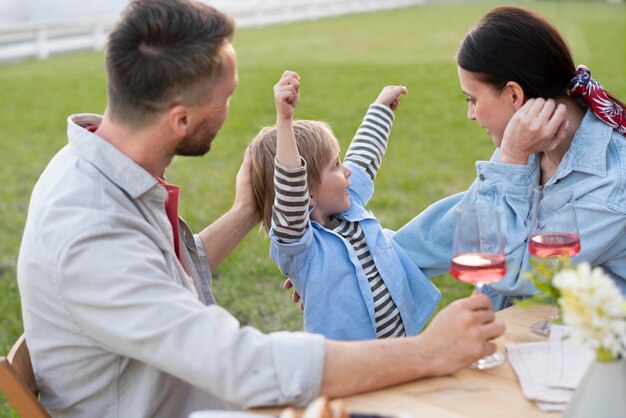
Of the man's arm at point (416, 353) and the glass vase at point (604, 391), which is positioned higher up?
the glass vase at point (604, 391)

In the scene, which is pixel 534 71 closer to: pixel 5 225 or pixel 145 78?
pixel 145 78

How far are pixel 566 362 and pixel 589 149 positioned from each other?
829 millimetres

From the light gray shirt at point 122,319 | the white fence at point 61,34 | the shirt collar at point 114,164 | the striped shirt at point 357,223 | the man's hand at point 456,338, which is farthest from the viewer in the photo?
the white fence at point 61,34

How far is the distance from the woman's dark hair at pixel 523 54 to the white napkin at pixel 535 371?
2.86ft

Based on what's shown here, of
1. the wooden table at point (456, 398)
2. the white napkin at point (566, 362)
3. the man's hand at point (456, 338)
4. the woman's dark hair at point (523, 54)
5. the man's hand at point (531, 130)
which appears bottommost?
the wooden table at point (456, 398)

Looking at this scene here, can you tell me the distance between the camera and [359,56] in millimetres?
17938

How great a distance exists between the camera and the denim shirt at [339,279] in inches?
111

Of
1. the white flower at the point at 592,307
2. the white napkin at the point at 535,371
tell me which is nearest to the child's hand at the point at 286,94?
→ the white napkin at the point at 535,371

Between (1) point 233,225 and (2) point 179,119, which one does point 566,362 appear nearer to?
(2) point 179,119

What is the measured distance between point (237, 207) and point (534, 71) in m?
1.02

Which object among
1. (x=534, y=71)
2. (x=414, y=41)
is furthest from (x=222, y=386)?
(x=414, y=41)

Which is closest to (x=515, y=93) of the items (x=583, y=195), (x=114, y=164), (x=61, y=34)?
(x=583, y=195)

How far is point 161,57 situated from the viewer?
2.03 metres

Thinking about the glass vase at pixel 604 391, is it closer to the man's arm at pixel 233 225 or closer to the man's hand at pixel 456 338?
the man's hand at pixel 456 338
